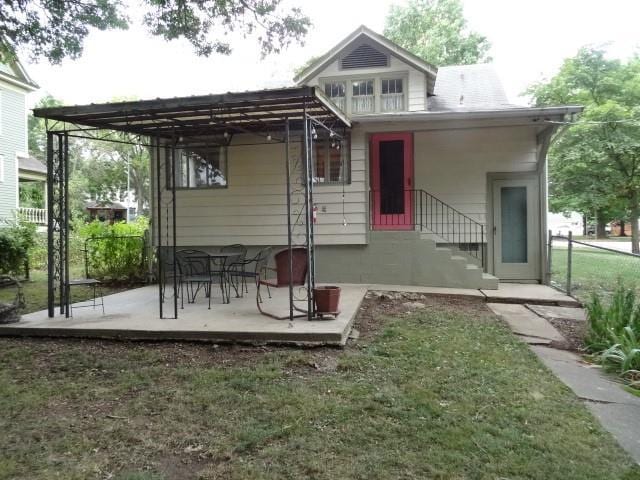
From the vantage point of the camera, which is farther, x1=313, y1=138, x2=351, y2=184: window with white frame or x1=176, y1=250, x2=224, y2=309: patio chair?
x1=313, y1=138, x2=351, y2=184: window with white frame

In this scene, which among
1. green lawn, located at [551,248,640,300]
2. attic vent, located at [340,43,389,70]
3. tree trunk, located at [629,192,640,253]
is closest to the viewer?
green lawn, located at [551,248,640,300]

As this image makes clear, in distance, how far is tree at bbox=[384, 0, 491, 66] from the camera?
23703mm

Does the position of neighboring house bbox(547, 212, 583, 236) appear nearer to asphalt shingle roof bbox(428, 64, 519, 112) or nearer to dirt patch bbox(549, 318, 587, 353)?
asphalt shingle roof bbox(428, 64, 519, 112)

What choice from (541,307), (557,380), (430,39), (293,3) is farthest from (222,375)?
(430,39)

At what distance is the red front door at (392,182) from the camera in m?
8.84

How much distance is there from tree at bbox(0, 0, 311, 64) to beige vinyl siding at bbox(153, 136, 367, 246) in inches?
79.2

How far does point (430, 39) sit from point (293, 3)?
713 inches

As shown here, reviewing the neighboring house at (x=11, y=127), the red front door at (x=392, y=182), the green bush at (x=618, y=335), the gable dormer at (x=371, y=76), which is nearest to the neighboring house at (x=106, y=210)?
the neighboring house at (x=11, y=127)

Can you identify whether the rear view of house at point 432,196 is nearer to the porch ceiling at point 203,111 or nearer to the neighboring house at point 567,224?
the porch ceiling at point 203,111

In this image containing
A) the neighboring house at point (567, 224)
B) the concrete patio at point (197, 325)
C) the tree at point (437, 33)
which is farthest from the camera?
the neighboring house at point (567, 224)

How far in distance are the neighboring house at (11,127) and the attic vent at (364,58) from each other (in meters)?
13.1

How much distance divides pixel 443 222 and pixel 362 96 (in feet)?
10.6

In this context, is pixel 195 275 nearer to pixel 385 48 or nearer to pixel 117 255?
pixel 117 255

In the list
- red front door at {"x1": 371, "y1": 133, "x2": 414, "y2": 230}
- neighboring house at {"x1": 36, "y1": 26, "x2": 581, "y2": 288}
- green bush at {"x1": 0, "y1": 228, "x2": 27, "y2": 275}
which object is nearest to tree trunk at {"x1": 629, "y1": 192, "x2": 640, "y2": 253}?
neighboring house at {"x1": 36, "y1": 26, "x2": 581, "y2": 288}
